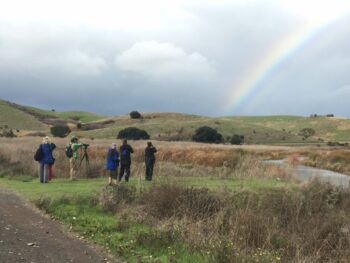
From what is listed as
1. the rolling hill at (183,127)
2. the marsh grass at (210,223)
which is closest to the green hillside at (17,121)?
the rolling hill at (183,127)

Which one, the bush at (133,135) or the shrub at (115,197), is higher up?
the shrub at (115,197)

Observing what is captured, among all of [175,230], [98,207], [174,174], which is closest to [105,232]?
[175,230]

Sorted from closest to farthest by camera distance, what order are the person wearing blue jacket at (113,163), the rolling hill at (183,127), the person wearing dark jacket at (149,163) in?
the person wearing blue jacket at (113,163) < the person wearing dark jacket at (149,163) < the rolling hill at (183,127)

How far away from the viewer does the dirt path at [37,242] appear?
10000 mm

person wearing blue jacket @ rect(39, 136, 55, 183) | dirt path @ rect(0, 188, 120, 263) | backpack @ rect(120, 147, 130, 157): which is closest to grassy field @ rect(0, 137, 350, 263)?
dirt path @ rect(0, 188, 120, 263)

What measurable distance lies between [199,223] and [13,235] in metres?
4.30

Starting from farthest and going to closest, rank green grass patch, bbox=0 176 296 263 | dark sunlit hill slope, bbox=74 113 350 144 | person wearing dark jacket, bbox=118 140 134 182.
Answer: dark sunlit hill slope, bbox=74 113 350 144 < person wearing dark jacket, bbox=118 140 134 182 < green grass patch, bbox=0 176 296 263

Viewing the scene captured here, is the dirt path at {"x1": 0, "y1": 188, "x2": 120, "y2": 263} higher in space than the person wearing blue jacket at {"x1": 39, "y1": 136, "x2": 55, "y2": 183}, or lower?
lower

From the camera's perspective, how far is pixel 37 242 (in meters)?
11.2

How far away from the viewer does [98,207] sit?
1547 cm

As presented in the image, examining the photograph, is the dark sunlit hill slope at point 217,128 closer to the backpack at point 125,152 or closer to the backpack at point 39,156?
the backpack at point 39,156

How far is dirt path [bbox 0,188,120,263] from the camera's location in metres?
10.0

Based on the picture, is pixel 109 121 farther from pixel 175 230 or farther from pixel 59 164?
pixel 175 230

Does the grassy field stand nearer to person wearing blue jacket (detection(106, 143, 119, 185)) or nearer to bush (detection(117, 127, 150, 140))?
person wearing blue jacket (detection(106, 143, 119, 185))
